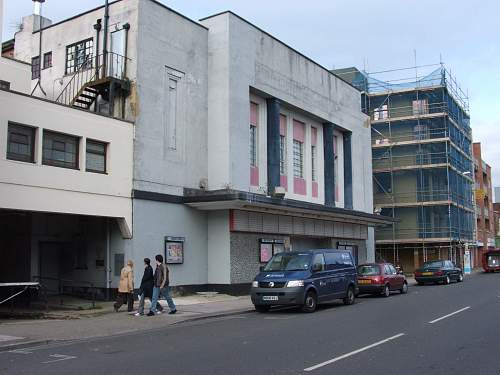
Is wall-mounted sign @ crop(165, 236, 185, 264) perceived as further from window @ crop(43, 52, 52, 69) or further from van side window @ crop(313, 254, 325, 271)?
window @ crop(43, 52, 52, 69)

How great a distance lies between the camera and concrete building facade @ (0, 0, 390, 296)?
2112 centimetres

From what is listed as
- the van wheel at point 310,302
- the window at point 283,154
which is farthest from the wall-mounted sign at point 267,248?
the van wheel at point 310,302

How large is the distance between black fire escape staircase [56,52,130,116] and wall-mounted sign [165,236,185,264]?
531 cm

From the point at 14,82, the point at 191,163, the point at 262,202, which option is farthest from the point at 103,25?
the point at 262,202

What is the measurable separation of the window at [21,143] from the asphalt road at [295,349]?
24.0 feet

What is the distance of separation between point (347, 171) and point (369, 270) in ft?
41.0

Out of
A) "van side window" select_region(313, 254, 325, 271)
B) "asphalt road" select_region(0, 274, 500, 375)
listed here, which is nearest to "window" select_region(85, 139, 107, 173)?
"asphalt road" select_region(0, 274, 500, 375)

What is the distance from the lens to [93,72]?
75.3ft

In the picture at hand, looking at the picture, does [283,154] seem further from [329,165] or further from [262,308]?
[262,308]

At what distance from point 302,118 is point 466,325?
1925 cm

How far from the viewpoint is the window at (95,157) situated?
19.8 meters

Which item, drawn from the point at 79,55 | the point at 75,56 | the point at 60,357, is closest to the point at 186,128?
the point at 79,55

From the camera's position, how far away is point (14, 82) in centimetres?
2277

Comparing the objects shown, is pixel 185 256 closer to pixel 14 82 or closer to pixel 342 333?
pixel 14 82
